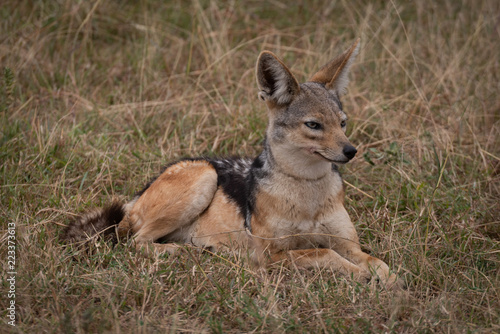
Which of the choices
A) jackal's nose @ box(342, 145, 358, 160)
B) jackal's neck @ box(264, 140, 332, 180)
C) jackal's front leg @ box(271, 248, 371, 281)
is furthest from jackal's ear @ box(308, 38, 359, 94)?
jackal's front leg @ box(271, 248, 371, 281)

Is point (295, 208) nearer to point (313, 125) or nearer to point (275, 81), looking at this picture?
point (313, 125)

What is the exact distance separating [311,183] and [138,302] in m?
1.76

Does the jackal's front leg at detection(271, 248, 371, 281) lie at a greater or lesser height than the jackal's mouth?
lesser

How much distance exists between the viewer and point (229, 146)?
7.06 metres

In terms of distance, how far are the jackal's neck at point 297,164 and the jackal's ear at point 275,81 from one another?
0.42m

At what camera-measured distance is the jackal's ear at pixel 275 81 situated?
478cm

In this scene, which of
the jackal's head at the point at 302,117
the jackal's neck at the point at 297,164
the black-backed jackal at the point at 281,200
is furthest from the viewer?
the jackal's neck at the point at 297,164

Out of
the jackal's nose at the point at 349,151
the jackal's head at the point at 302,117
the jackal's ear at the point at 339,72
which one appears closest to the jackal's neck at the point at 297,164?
the jackal's head at the point at 302,117

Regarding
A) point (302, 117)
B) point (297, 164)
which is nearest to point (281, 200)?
point (297, 164)

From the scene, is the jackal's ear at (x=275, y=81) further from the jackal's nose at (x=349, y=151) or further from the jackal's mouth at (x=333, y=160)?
the jackal's nose at (x=349, y=151)

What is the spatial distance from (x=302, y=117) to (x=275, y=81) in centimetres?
42

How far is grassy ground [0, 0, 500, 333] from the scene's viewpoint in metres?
3.96

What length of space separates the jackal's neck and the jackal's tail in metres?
1.55

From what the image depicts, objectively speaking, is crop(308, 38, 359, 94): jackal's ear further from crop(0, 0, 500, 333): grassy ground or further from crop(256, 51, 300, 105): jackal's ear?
crop(0, 0, 500, 333): grassy ground
